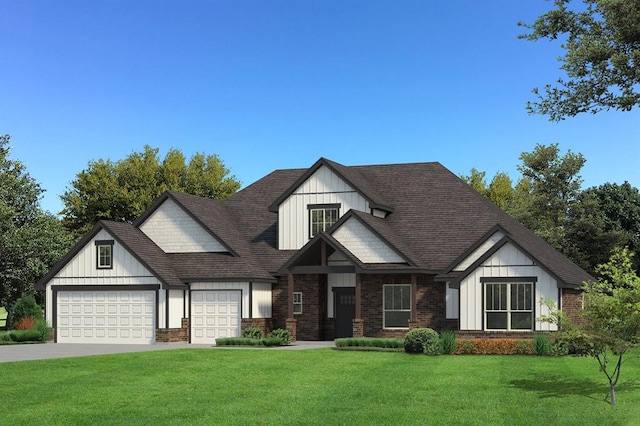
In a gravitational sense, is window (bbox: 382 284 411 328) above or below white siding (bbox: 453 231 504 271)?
below

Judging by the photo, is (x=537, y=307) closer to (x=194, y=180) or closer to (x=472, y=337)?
(x=472, y=337)

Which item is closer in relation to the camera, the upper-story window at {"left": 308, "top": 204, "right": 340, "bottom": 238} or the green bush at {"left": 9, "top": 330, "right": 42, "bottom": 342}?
the green bush at {"left": 9, "top": 330, "right": 42, "bottom": 342}

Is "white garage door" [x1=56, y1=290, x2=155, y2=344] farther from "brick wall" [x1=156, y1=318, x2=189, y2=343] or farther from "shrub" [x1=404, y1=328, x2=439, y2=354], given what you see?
"shrub" [x1=404, y1=328, x2=439, y2=354]

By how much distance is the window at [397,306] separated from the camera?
40719 millimetres

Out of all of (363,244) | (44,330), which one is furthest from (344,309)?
(44,330)

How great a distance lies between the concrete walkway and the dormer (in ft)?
20.7

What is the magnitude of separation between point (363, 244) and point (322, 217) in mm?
3893

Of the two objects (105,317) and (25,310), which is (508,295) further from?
(25,310)

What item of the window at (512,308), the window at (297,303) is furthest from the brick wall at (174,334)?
the window at (512,308)

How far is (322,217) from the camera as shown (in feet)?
145

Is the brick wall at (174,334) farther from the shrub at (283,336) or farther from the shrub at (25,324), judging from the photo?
the shrub at (25,324)

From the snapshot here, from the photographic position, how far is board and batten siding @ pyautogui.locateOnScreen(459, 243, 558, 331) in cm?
3584

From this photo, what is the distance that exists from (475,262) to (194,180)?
134ft

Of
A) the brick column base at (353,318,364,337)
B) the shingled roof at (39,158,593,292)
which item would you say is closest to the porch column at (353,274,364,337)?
the brick column base at (353,318,364,337)
